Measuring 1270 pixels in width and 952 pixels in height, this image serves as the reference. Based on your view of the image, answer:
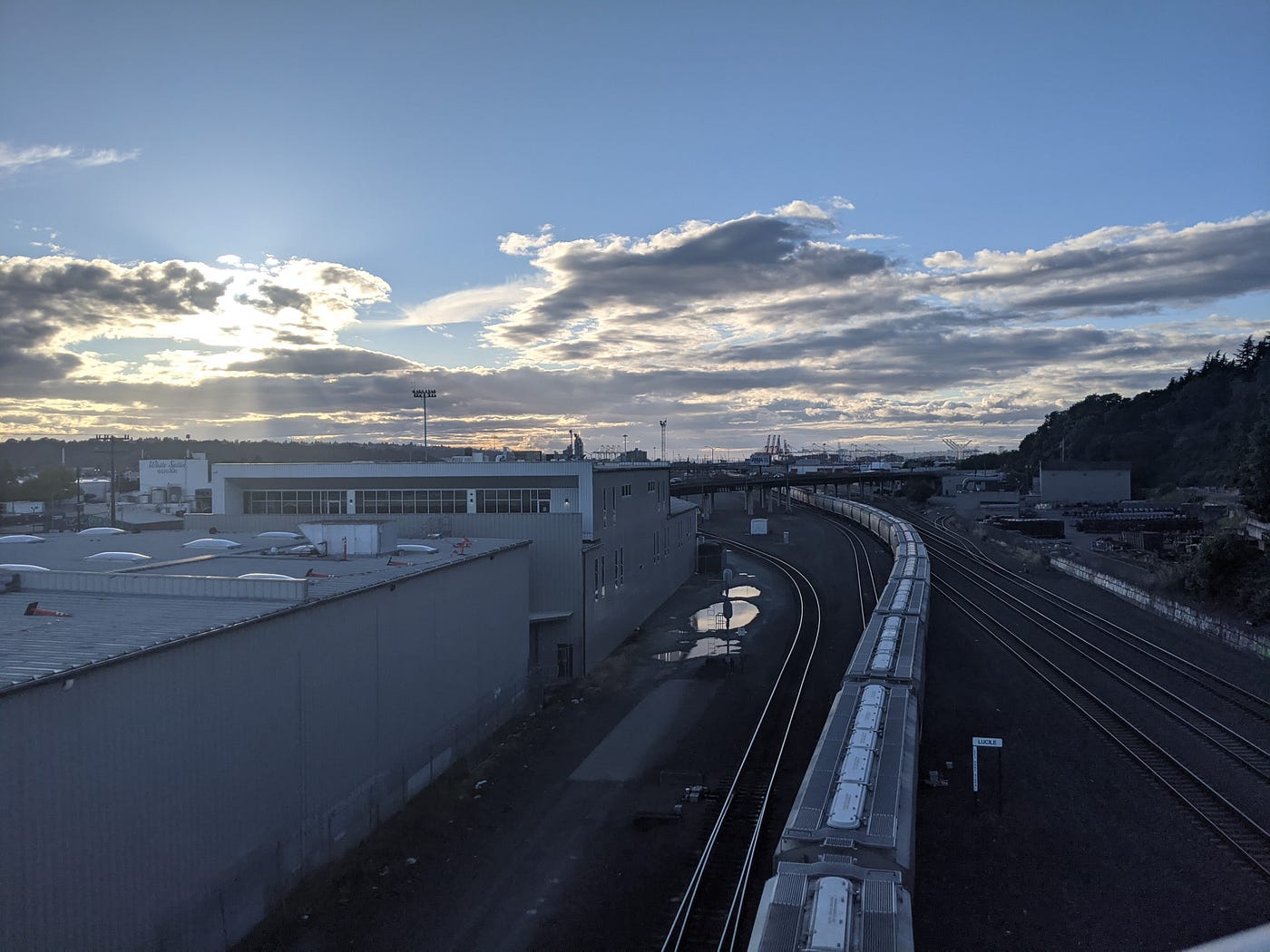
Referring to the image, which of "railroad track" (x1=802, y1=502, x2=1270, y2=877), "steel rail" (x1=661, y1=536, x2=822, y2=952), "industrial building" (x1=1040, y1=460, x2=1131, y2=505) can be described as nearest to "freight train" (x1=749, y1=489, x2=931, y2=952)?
"steel rail" (x1=661, y1=536, x2=822, y2=952)

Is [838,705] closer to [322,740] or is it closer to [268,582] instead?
[322,740]

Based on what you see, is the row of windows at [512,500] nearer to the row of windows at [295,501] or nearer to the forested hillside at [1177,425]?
the row of windows at [295,501]

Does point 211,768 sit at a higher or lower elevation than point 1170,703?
higher

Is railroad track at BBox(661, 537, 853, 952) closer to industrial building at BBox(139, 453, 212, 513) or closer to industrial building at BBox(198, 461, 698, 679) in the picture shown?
industrial building at BBox(198, 461, 698, 679)

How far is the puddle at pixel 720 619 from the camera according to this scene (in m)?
36.5

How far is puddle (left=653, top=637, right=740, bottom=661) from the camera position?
3092cm

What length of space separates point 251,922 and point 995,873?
1265 cm

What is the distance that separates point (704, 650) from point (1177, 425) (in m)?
143

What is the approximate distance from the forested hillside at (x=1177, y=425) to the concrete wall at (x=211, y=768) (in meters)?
108

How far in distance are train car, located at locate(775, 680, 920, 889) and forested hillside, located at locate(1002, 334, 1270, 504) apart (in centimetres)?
10243

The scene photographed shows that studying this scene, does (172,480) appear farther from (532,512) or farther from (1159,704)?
(1159,704)

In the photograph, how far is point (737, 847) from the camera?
51.2ft

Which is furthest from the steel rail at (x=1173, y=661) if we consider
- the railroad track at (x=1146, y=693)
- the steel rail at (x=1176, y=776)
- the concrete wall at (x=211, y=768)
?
the concrete wall at (x=211, y=768)

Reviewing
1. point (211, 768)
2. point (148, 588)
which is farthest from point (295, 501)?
point (211, 768)
